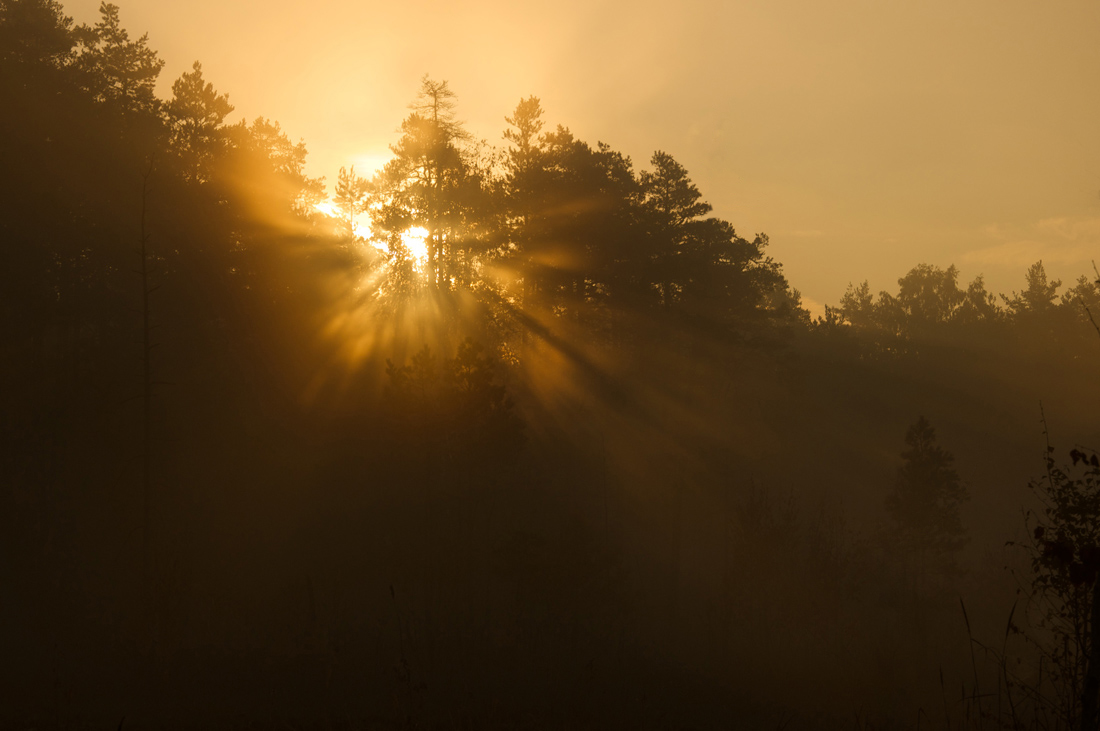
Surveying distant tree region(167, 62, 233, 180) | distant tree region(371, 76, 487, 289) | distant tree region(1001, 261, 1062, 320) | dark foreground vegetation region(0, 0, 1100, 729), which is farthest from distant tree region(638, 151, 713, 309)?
distant tree region(1001, 261, 1062, 320)

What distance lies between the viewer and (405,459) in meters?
29.9

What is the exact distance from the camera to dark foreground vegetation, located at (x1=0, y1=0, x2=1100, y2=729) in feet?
64.8

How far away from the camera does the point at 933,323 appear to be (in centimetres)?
8238

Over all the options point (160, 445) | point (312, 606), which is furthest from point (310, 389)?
point (312, 606)

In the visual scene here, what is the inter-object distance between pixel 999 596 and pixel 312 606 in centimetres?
3255

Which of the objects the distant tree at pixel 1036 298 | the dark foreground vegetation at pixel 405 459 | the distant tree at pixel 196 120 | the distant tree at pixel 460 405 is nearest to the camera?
the dark foreground vegetation at pixel 405 459

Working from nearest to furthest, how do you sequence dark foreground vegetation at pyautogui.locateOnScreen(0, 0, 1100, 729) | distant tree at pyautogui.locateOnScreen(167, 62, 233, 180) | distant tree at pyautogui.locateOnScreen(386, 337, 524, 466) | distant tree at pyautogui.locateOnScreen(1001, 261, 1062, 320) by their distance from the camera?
dark foreground vegetation at pyautogui.locateOnScreen(0, 0, 1100, 729), distant tree at pyautogui.locateOnScreen(386, 337, 524, 466), distant tree at pyautogui.locateOnScreen(167, 62, 233, 180), distant tree at pyautogui.locateOnScreen(1001, 261, 1062, 320)

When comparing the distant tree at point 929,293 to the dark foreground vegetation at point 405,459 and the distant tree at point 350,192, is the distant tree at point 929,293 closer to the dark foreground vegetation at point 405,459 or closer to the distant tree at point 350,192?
the dark foreground vegetation at point 405,459

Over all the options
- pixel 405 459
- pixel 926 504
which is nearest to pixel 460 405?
pixel 405 459

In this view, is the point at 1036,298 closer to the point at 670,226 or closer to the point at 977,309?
the point at 977,309

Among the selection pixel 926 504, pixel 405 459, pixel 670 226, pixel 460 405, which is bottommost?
pixel 926 504

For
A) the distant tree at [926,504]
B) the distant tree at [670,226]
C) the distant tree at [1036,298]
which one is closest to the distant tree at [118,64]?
the distant tree at [670,226]

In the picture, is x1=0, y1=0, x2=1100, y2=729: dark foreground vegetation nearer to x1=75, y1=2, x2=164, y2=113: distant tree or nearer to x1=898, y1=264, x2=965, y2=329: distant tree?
x1=75, y1=2, x2=164, y2=113: distant tree

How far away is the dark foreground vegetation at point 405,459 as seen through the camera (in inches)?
778
